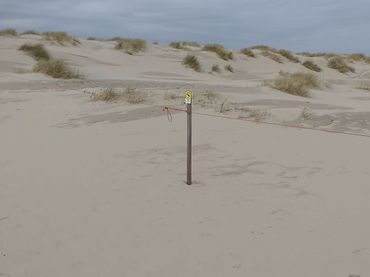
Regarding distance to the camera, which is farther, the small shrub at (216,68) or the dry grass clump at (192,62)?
the small shrub at (216,68)

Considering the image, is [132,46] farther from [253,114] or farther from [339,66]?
[253,114]

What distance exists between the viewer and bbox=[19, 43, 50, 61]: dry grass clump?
18.8 meters

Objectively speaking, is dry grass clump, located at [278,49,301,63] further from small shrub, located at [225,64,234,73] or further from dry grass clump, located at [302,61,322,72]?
small shrub, located at [225,64,234,73]

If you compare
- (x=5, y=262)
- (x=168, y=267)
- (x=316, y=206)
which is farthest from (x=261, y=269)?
(x=5, y=262)

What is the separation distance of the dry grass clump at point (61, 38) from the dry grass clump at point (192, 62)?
566 cm

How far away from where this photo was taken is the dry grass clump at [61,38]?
2423cm

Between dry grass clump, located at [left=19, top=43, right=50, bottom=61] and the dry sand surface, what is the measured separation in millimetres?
9473

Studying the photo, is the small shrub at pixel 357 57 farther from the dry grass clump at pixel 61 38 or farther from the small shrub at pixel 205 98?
the small shrub at pixel 205 98

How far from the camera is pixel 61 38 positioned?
81.3ft

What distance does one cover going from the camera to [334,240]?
3.92 meters

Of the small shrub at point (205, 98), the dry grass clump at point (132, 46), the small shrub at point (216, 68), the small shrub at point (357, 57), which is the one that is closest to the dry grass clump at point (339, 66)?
the small shrub at point (357, 57)

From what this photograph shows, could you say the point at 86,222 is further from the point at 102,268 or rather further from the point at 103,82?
the point at 103,82

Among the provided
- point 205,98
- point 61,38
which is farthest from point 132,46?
point 205,98

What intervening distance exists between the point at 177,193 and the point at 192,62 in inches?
669
